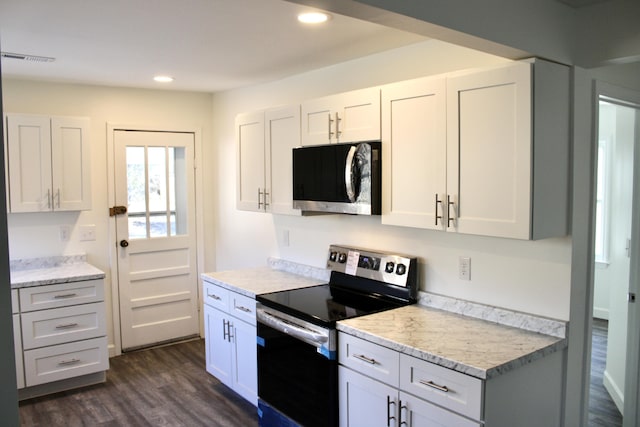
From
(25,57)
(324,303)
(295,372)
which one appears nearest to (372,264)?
(324,303)

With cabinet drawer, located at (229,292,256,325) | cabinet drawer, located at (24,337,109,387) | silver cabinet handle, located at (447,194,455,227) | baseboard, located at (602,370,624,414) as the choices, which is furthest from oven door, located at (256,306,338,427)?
baseboard, located at (602,370,624,414)

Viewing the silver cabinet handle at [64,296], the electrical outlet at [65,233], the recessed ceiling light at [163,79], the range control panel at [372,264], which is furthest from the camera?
the electrical outlet at [65,233]

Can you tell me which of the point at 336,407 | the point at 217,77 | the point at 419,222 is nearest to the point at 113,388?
the point at 336,407

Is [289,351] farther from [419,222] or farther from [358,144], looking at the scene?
[358,144]

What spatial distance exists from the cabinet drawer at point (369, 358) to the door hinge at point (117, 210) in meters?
2.84

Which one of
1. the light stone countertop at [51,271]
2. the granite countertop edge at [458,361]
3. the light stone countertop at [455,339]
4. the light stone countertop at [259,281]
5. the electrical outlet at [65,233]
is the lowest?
the granite countertop edge at [458,361]

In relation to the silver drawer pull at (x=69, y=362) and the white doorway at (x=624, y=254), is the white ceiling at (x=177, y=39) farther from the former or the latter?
the silver drawer pull at (x=69, y=362)

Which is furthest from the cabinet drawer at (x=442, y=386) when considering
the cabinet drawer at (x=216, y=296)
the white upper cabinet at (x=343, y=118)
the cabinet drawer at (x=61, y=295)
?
the cabinet drawer at (x=61, y=295)

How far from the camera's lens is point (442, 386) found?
84.6 inches

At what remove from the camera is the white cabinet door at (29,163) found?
12.9 ft

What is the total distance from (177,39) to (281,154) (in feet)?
3.40

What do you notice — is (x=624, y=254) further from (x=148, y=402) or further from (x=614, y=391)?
(x=148, y=402)

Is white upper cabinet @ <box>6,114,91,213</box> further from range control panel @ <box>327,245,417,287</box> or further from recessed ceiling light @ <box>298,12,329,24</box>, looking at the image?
recessed ceiling light @ <box>298,12,329,24</box>

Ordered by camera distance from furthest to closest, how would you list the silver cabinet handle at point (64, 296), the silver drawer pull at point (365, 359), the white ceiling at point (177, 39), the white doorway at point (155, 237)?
the white doorway at point (155, 237) < the silver cabinet handle at point (64, 296) < the silver drawer pull at point (365, 359) < the white ceiling at point (177, 39)
